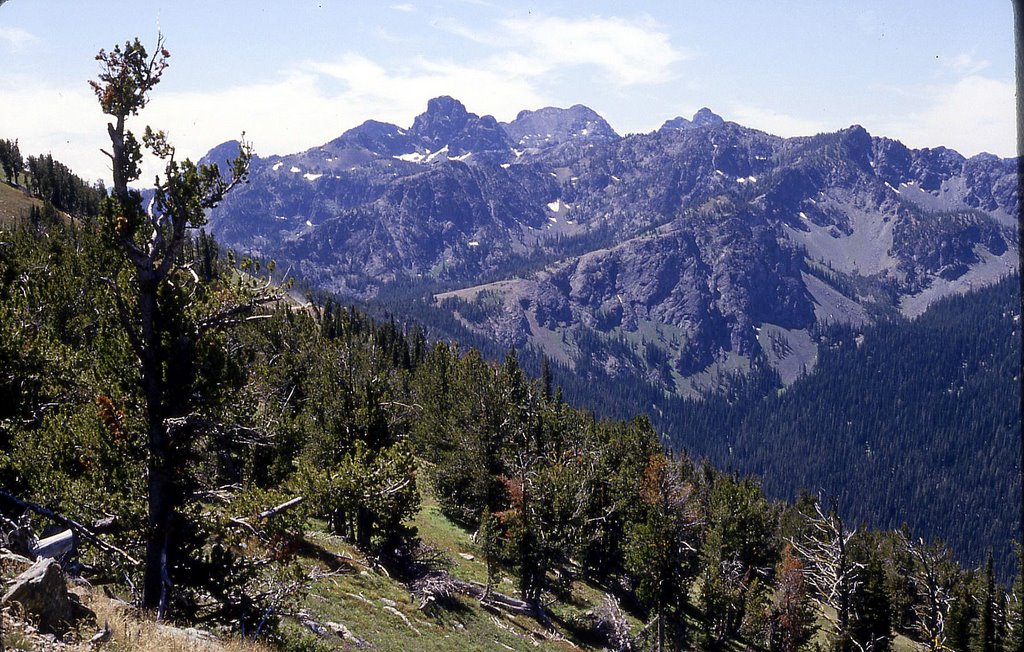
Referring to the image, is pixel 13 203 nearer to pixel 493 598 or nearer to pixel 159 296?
pixel 493 598

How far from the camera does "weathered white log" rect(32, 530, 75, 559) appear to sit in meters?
14.0

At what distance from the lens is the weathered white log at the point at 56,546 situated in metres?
14.0

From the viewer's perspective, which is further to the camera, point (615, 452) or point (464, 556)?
point (615, 452)

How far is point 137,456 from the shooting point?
1497cm

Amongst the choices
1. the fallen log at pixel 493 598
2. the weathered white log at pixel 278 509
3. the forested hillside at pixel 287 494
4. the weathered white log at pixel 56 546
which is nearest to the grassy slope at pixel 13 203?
the forested hillside at pixel 287 494

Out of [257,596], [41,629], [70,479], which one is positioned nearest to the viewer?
[41,629]

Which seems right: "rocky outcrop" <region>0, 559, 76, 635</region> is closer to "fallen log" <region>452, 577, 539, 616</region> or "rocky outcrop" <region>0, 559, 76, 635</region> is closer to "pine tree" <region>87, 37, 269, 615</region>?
"pine tree" <region>87, 37, 269, 615</region>

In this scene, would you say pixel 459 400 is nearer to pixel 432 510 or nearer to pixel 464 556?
pixel 432 510

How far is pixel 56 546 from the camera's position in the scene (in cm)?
1441

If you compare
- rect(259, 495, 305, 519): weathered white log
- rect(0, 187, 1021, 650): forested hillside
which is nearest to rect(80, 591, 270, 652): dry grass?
rect(0, 187, 1021, 650): forested hillside

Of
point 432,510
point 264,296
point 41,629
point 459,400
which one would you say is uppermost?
point 264,296

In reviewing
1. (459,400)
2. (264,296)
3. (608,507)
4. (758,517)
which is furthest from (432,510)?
(264,296)

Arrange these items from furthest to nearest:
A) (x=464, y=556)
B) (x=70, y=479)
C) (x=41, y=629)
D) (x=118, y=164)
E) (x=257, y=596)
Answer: (x=464, y=556)
(x=257, y=596)
(x=70, y=479)
(x=118, y=164)
(x=41, y=629)

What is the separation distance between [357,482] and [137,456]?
5.40 m
